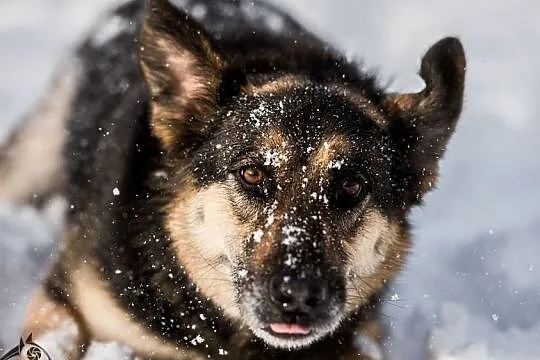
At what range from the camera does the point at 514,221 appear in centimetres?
603

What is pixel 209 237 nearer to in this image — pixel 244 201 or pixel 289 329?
pixel 244 201

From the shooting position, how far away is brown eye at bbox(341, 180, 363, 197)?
4379mm

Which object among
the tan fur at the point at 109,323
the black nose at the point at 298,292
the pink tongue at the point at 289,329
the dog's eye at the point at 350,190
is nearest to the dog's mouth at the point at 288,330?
the pink tongue at the point at 289,329

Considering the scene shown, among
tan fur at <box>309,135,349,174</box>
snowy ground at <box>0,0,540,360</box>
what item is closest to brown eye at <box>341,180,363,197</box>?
tan fur at <box>309,135,349,174</box>

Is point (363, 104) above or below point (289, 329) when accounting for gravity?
above

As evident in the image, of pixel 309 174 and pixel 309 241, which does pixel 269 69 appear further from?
pixel 309 241

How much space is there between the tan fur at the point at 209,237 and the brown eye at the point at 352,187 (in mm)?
530

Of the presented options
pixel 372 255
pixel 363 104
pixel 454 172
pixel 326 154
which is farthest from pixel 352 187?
pixel 454 172

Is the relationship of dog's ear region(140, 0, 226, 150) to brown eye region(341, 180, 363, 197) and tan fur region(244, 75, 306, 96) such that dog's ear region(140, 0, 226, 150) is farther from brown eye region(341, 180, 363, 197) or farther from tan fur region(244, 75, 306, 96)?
→ brown eye region(341, 180, 363, 197)

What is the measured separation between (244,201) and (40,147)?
2.45 m

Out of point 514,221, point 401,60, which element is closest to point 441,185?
point 514,221

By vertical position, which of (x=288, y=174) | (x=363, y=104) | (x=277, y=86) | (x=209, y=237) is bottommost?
(x=209, y=237)

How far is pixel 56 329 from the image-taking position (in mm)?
4922

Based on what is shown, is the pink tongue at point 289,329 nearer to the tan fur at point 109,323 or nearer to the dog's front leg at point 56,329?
the tan fur at point 109,323
